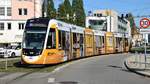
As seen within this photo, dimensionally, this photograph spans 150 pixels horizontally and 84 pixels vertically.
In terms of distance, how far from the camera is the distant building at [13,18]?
9356 cm

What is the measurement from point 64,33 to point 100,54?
71.5ft

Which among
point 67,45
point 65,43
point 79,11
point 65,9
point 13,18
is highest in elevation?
point 79,11

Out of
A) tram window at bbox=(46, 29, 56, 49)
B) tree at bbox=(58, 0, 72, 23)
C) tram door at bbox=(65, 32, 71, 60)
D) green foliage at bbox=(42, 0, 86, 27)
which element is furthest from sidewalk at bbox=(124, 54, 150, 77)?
tree at bbox=(58, 0, 72, 23)

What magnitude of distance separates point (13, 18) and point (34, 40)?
65655 mm

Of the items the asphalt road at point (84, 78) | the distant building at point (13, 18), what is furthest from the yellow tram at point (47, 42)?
the distant building at point (13, 18)

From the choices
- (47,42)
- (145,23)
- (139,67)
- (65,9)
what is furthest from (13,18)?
(145,23)

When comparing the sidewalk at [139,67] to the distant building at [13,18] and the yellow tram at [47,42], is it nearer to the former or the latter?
the yellow tram at [47,42]

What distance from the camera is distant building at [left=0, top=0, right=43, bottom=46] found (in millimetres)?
93562

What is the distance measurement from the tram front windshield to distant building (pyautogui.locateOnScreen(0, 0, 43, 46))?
63744mm

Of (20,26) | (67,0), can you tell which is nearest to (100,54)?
(20,26)

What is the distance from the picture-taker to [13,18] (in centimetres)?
9400

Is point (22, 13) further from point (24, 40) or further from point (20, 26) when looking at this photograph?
point (24, 40)

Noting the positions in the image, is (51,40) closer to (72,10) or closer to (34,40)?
(34,40)

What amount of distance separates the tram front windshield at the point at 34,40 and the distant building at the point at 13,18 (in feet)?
209
